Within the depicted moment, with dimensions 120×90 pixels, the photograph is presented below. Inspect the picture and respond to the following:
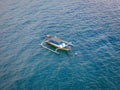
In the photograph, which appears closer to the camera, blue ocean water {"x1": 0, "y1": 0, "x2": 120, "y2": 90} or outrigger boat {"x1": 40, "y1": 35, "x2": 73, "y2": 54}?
blue ocean water {"x1": 0, "y1": 0, "x2": 120, "y2": 90}

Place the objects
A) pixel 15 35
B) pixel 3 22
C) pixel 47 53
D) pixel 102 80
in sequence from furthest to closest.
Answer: pixel 3 22 → pixel 15 35 → pixel 47 53 → pixel 102 80

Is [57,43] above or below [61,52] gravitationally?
above

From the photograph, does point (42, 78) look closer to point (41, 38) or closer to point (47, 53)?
point (47, 53)

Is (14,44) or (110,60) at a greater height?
(14,44)

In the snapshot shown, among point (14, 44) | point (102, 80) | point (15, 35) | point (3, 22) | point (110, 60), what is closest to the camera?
point (102, 80)

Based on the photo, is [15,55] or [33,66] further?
[15,55]

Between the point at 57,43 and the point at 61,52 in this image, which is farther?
the point at 57,43

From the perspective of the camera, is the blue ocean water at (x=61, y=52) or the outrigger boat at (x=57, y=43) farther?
the outrigger boat at (x=57, y=43)

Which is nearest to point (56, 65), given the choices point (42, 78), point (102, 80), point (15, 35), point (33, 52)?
point (42, 78)
